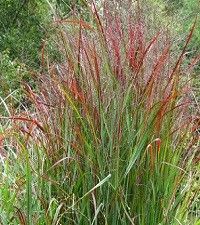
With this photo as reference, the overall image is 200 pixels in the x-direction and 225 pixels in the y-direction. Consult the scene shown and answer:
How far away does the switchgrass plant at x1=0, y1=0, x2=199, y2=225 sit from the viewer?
86.7 inches

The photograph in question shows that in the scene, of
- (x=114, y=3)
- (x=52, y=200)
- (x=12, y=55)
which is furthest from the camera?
(x=12, y=55)

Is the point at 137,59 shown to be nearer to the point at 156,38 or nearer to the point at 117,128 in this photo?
the point at 156,38

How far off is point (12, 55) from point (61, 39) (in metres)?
7.14

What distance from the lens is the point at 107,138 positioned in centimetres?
223

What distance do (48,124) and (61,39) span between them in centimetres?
34

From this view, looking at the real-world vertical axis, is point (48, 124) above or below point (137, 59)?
below

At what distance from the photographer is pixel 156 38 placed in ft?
7.54

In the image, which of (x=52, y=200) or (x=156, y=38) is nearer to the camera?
(x=52, y=200)

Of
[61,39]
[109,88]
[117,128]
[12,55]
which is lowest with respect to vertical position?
[12,55]

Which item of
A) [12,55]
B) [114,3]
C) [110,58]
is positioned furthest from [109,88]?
[12,55]

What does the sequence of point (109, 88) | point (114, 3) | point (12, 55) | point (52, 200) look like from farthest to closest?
point (12, 55), point (114, 3), point (109, 88), point (52, 200)

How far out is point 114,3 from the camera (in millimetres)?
2479

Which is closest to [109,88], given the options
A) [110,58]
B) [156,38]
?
[110,58]

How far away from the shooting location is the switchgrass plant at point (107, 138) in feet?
7.22
